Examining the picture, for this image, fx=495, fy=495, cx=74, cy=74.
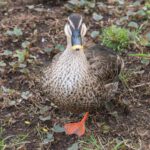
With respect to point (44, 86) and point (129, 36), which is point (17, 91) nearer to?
point (44, 86)

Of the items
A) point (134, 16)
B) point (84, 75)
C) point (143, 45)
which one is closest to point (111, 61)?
point (84, 75)

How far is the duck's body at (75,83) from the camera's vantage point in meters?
3.71

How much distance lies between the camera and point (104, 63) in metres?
4.07

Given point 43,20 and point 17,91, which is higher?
point 43,20

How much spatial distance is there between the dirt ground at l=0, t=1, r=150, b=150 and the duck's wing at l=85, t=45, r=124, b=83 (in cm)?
27

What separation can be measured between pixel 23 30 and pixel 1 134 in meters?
1.54

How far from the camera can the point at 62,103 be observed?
12.4ft

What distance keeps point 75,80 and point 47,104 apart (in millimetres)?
673

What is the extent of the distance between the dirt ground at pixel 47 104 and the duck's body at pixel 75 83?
11.0 inches

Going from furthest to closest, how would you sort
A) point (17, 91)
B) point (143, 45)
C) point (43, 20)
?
point (43, 20) < point (143, 45) < point (17, 91)

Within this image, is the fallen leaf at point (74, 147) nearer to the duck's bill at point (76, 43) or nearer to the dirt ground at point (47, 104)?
the dirt ground at point (47, 104)

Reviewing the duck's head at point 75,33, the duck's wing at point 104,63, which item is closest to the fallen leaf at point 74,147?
the duck's wing at point 104,63

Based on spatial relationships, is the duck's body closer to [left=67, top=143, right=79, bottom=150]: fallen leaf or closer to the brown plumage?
the brown plumage

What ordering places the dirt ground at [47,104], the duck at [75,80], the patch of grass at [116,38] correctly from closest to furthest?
the duck at [75,80] < the dirt ground at [47,104] < the patch of grass at [116,38]
